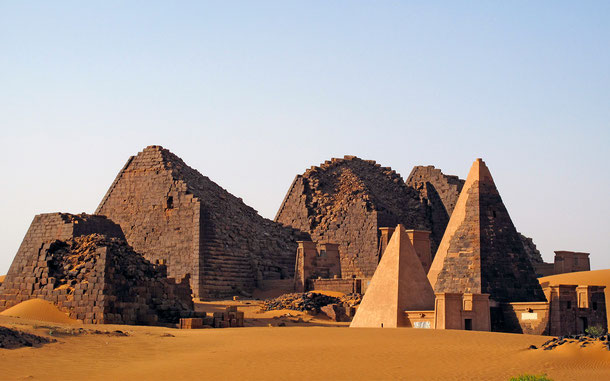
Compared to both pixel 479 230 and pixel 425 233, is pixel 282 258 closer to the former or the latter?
pixel 425 233

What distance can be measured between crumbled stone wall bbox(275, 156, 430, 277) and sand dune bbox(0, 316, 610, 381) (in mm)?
21948

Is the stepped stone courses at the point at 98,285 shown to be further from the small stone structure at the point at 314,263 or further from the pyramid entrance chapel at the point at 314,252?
the small stone structure at the point at 314,263

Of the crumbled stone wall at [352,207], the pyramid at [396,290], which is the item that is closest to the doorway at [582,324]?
the pyramid at [396,290]

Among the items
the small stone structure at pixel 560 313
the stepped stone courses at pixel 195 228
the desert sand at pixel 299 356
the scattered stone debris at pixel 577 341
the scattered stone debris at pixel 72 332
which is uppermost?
the stepped stone courses at pixel 195 228

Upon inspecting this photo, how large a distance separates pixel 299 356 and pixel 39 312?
999 cm

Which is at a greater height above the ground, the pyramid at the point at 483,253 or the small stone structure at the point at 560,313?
the pyramid at the point at 483,253

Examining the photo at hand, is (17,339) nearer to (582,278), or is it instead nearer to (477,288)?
(477,288)

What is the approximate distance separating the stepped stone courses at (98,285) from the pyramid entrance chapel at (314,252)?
0.14 ft

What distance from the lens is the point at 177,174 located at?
145 feet

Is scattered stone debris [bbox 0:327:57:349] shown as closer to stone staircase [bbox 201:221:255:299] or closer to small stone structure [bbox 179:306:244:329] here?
Result: small stone structure [bbox 179:306:244:329]

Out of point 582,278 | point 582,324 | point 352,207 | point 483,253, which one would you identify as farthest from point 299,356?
point 352,207

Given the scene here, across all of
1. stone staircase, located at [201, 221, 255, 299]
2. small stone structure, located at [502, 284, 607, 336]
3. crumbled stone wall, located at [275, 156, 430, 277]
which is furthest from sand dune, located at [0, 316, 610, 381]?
crumbled stone wall, located at [275, 156, 430, 277]

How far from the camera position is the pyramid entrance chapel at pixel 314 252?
75.5 feet

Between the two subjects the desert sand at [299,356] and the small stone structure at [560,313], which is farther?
the small stone structure at [560,313]
